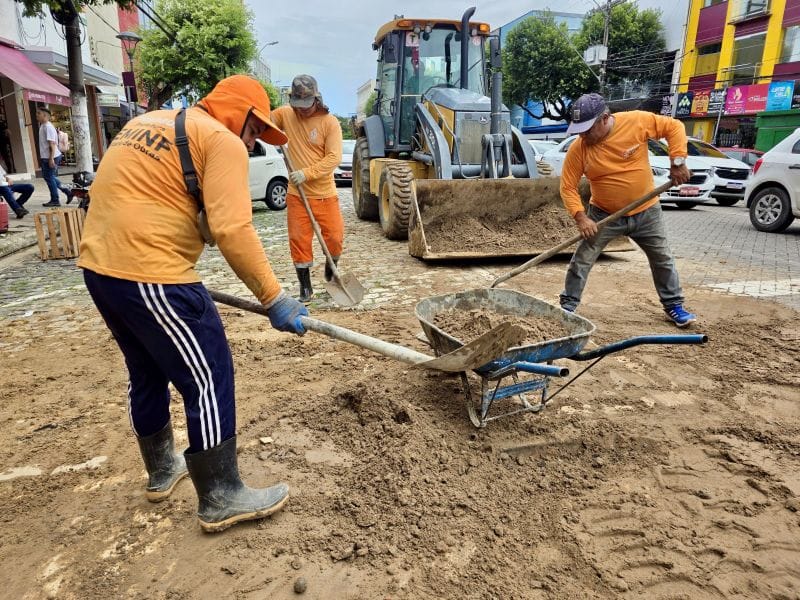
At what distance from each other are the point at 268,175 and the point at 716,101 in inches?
948

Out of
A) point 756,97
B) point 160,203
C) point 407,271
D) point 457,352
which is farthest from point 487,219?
point 756,97

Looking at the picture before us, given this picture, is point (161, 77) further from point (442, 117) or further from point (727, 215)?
point (727, 215)

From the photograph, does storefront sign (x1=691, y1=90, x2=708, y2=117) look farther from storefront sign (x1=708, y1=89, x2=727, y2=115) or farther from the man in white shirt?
the man in white shirt

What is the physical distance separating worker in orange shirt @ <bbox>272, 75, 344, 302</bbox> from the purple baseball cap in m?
2.13

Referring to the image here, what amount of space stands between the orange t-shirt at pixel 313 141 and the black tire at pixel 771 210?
764 centimetres

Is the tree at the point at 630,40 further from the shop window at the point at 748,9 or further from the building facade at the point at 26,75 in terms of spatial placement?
the building facade at the point at 26,75

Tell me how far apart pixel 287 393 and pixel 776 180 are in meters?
9.06

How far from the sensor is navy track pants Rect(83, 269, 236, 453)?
2090mm

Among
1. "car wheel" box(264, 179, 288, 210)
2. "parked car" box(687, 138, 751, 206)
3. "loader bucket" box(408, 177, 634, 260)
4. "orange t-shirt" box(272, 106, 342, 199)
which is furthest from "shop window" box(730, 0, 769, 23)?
"orange t-shirt" box(272, 106, 342, 199)

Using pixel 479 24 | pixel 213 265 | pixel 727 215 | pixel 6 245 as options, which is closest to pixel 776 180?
pixel 727 215

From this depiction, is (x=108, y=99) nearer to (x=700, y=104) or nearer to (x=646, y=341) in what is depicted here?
(x=646, y=341)

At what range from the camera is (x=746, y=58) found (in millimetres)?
25938

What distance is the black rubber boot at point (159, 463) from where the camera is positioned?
260cm

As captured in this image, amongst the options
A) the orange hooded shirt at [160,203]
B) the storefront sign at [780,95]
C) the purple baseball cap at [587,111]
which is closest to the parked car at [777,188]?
the purple baseball cap at [587,111]
